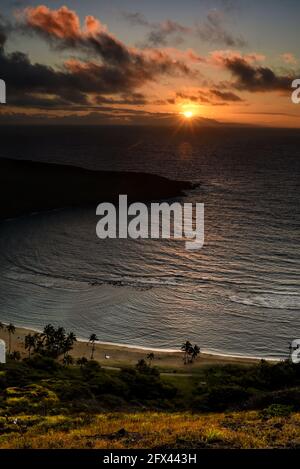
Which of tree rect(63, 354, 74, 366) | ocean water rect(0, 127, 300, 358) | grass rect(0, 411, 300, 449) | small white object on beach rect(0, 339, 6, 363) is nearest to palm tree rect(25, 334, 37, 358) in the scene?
small white object on beach rect(0, 339, 6, 363)

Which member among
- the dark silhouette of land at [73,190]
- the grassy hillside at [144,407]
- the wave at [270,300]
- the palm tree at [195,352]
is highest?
the dark silhouette of land at [73,190]

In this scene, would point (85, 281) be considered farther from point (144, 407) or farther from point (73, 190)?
point (73, 190)

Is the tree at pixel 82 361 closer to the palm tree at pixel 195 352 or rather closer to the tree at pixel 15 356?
the tree at pixel 15 356

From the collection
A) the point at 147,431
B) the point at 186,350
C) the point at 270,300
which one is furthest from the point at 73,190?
the point at 147,431

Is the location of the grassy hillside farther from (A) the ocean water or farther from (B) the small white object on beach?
(A) the ocean water

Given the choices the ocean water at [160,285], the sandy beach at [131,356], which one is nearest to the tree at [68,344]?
the sandy beach at [131,356]

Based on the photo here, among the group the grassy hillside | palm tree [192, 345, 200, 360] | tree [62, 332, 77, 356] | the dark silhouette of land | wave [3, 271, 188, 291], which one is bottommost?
the grassy hillside

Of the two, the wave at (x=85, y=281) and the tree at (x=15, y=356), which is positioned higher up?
the wave at (x=85, y=281)

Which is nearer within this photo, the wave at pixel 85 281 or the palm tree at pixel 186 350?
the palm tree at pixel 186 350
